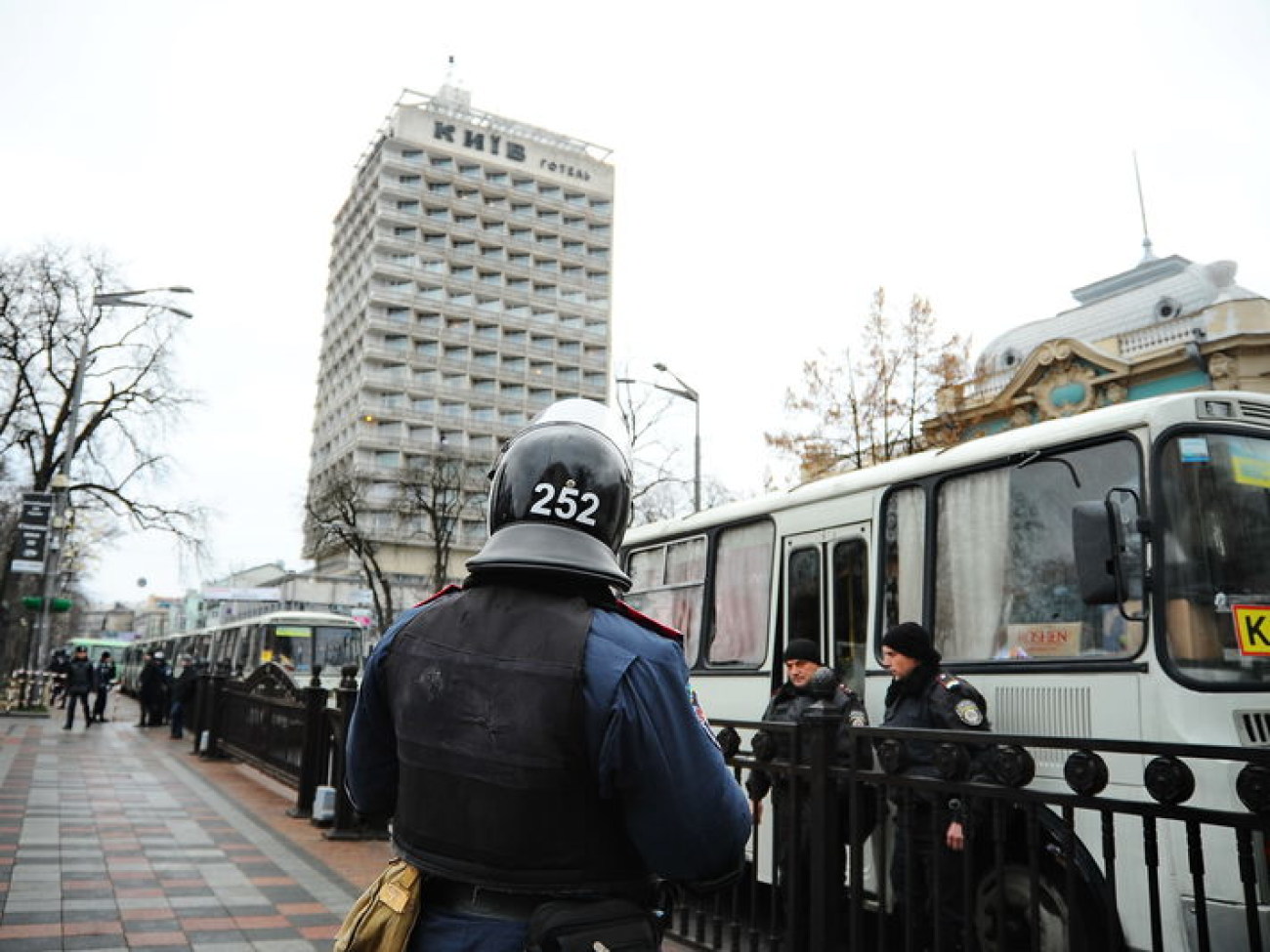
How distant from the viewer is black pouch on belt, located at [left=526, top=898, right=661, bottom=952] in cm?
186

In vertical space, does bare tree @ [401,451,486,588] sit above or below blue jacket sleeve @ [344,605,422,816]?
above

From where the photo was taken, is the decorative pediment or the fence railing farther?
the decorative pediment

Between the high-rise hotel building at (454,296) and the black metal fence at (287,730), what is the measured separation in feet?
185

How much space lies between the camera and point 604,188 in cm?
9506

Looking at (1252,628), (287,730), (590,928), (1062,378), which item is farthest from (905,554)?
(1062,378)

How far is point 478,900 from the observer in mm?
2004

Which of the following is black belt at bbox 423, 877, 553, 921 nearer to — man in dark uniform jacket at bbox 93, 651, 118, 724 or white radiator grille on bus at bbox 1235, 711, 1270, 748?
white radiator grille on bus at bbox 1235, 711, 1270, 748

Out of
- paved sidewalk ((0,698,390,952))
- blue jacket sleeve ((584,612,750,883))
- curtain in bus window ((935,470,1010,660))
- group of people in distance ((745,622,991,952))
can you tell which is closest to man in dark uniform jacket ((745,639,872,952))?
group of people in distance ((745,622,991,952))

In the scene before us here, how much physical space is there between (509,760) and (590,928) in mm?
Answer: 350

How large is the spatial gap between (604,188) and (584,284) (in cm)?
1095

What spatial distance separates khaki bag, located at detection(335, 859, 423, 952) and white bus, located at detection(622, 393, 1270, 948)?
303cm

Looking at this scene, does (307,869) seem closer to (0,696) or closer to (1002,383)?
(0,696)

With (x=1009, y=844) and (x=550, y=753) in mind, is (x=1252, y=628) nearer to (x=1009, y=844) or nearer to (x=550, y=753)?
(x=1009, y=844)

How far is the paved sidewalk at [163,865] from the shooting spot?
18.5 ft
